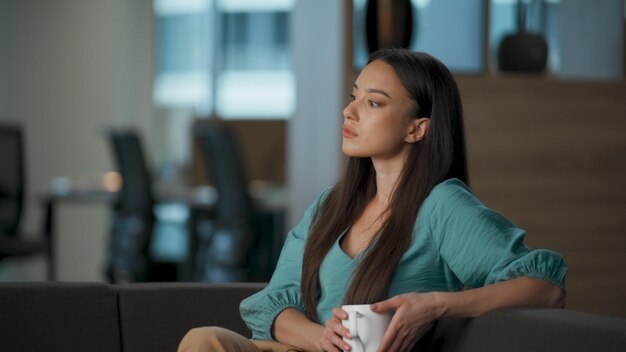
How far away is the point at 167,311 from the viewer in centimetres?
227

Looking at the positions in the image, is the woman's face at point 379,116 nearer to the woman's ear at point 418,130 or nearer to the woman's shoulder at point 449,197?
the woman's ear at point 418,130

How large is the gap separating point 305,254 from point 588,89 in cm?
273

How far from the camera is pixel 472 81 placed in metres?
4.46

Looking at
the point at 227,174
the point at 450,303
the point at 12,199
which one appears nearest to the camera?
the point at 450,303

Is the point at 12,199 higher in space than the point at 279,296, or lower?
lower

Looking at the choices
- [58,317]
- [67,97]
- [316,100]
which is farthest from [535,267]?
[67,97]

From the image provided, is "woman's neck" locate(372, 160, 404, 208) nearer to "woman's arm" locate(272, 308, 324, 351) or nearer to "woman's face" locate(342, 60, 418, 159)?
"woman's face" locate(342, 60, 418, 159)

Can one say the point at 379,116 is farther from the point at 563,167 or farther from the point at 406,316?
the point at 563,167

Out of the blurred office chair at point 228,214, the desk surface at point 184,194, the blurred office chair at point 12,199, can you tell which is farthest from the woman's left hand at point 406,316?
the desk surface at point 184,194

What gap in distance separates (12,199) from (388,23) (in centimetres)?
240

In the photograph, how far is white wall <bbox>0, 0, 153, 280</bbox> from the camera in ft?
29.8

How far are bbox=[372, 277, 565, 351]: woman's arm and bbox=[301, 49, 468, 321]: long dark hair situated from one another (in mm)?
175

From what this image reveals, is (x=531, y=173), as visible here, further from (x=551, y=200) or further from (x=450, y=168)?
(x=450, y=168)

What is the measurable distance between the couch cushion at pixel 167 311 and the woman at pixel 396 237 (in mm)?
143
